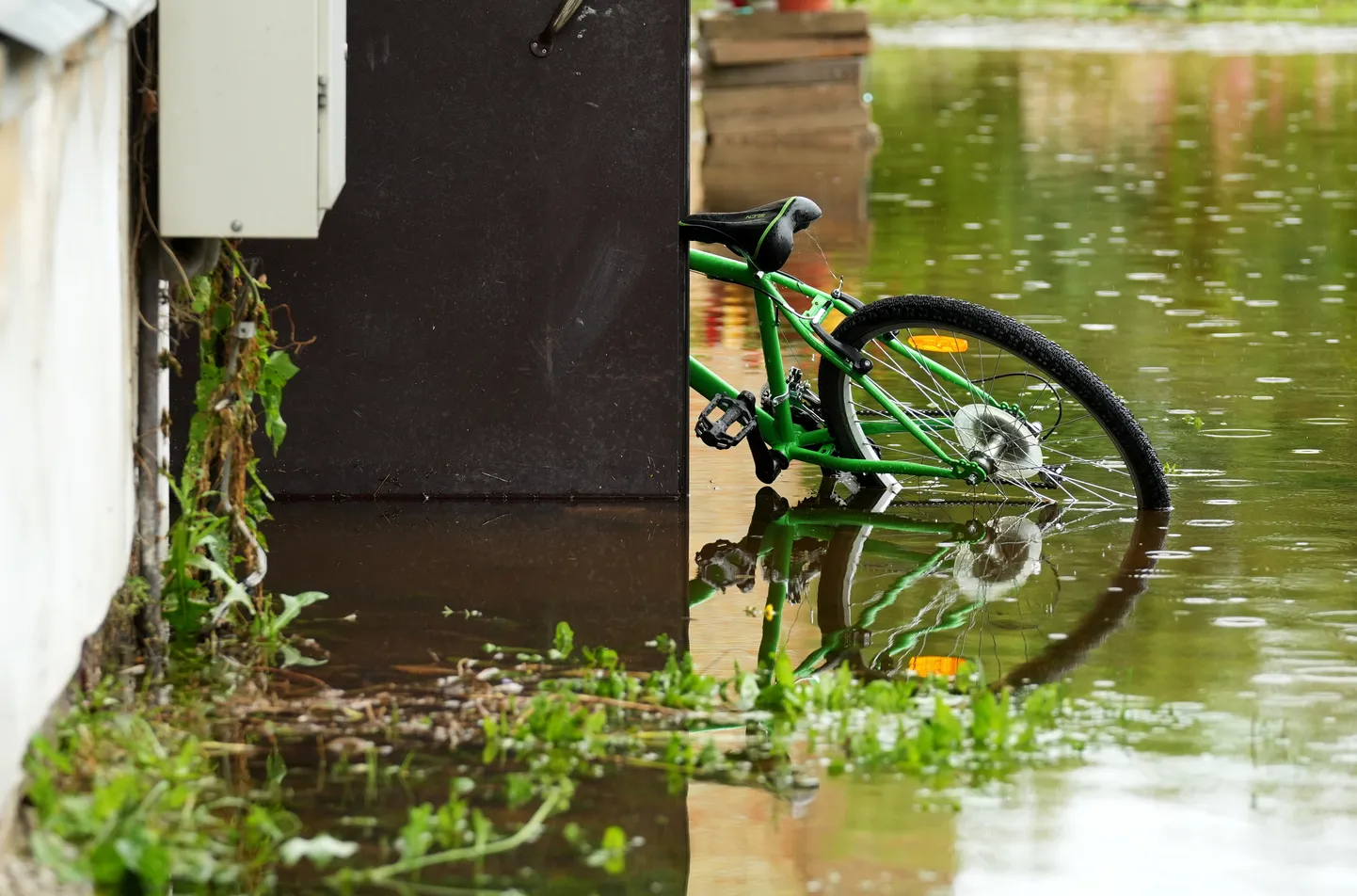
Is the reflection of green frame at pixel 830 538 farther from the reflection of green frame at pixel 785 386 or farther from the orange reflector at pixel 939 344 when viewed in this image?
the orange reflector at pixel 939 344

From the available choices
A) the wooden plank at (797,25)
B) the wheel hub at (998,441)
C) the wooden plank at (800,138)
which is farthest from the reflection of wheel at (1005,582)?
the wooden plank at (797,25)

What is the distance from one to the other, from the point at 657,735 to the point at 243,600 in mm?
1112

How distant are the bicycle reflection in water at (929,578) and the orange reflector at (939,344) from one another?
0.51 m

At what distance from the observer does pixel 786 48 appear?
63.8ft

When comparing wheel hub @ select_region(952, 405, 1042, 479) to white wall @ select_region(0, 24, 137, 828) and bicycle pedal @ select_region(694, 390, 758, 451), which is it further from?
white wall @ select_region(0, 24, 137, 828)

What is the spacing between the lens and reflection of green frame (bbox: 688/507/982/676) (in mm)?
5469

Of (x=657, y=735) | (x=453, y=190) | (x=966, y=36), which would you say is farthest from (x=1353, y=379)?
(x=966, y=36)

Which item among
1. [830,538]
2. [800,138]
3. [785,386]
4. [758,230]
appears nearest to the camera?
[830,538]

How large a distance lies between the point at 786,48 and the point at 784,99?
1.80 ft

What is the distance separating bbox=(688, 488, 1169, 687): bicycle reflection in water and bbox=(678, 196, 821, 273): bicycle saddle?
2.52ft

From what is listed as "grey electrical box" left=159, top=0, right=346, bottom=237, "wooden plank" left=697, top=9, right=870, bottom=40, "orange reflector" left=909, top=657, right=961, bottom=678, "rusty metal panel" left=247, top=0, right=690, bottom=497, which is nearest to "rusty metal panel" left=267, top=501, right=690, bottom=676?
"rusty metal panel" left=247, top=0, right=690, bottom=497

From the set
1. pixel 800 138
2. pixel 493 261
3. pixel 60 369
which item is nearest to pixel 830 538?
pixel 493 261

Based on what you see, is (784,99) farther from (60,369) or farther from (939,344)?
(60,369)

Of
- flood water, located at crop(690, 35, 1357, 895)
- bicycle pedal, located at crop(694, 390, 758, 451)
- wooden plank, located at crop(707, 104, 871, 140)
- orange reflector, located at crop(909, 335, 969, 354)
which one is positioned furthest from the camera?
wooden plank, located at crop(707, 104, 871, 140)
